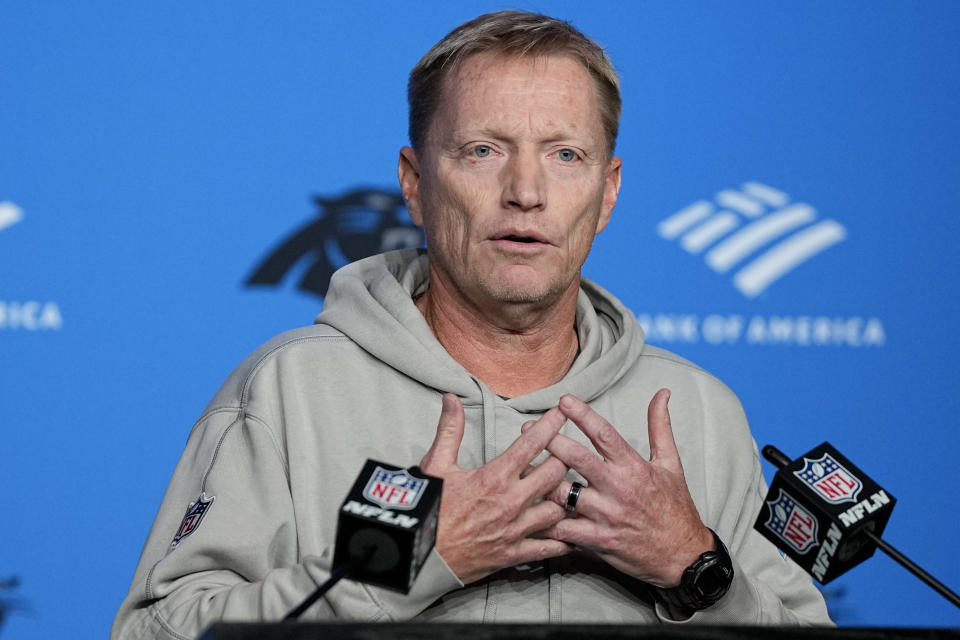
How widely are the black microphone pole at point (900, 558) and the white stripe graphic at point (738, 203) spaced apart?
4.04ft

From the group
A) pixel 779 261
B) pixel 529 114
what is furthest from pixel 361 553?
pixel 779 261

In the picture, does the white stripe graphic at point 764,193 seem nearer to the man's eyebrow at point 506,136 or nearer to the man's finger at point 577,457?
the man's eyebrow at point 506,136

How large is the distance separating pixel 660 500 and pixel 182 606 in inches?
23.9

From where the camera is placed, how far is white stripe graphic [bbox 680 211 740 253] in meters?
2.25

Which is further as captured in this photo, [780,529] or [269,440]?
[269,440]

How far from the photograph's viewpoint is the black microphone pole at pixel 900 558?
3.42ft

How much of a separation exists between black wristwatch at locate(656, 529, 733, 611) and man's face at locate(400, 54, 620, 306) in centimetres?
46

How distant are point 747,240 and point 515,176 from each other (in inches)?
38.0

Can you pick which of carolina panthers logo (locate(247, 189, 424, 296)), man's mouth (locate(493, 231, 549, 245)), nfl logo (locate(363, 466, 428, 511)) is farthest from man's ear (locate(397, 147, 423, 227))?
nfl logo (locate(363, 466, 428, 511))

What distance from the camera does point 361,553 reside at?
86cm

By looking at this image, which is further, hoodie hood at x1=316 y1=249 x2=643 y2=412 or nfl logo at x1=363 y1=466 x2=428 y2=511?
hoodie hood at x1=316 y1=249 x2=643 y2=412

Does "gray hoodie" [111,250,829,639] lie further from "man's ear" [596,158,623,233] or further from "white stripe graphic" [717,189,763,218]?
"white stripe graphic" [717,189,763,218]

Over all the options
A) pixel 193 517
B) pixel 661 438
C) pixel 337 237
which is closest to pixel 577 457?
pixel 661 438

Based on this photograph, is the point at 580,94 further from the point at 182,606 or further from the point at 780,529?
the point at 182,606
